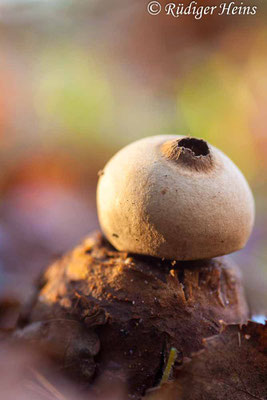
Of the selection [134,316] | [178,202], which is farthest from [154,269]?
Answer: [178,202]

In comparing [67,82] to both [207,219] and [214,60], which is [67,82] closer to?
[214,60]

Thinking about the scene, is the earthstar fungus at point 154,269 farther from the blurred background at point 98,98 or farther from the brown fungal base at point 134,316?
the blurred background at point 98,98

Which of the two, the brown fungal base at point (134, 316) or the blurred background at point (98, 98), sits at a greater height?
the blurred background at point (98, 98)

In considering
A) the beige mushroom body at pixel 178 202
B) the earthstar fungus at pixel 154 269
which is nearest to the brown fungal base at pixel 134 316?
the earthstar fungus at pixel 154 269

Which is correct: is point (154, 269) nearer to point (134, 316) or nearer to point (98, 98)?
point (134, 316)

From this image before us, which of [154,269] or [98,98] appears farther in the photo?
[98,98]

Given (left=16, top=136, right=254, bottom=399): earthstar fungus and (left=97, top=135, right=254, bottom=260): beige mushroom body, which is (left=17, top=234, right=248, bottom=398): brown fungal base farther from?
(left=97, top=135, right=254, bottom=260): beige mushroom body

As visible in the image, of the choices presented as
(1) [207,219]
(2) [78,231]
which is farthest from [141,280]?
(2) [78,231]
